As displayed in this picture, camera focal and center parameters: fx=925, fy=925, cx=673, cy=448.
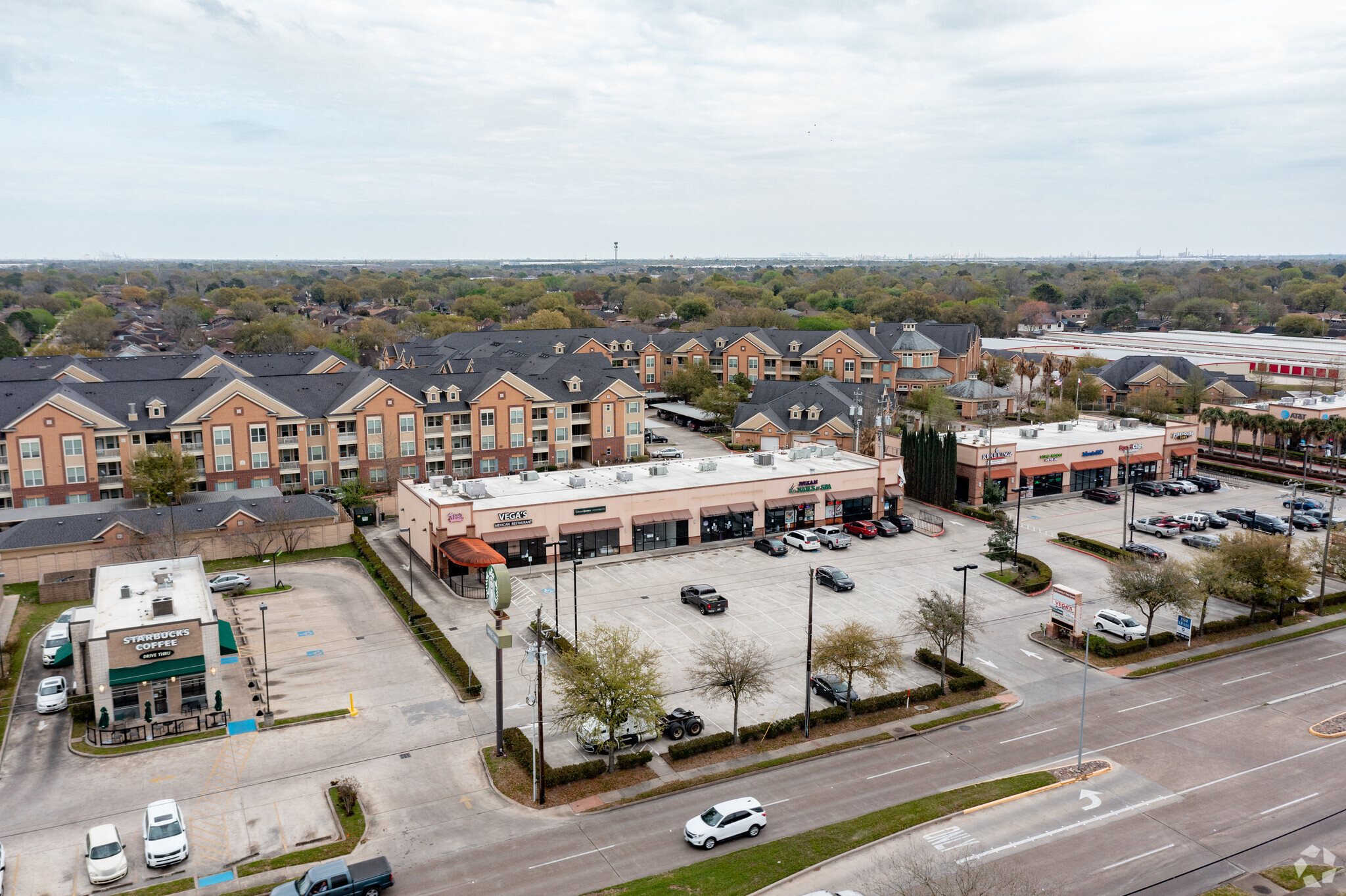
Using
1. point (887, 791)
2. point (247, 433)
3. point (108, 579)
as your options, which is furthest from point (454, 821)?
point (247, 433)

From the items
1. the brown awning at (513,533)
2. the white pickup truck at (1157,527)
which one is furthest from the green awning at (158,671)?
the white pickup truck at (1157,527)

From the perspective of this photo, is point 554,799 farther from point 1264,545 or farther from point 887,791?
point 1264,545

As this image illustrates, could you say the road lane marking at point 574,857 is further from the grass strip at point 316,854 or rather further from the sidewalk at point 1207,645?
the sidewalk at point 1207,645

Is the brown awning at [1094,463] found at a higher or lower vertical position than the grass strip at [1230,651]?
higher

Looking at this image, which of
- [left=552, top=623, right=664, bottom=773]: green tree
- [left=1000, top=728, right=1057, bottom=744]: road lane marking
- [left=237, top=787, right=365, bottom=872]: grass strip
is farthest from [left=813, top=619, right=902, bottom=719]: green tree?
[left=237, top=787, right=365, bottom=872]: grass strip

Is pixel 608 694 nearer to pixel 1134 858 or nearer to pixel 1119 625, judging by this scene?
pixel 1134 858

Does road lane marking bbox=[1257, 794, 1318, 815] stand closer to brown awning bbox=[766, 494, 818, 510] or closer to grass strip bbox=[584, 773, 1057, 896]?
grass strip bbox=[584, 773, 1057, 896]
